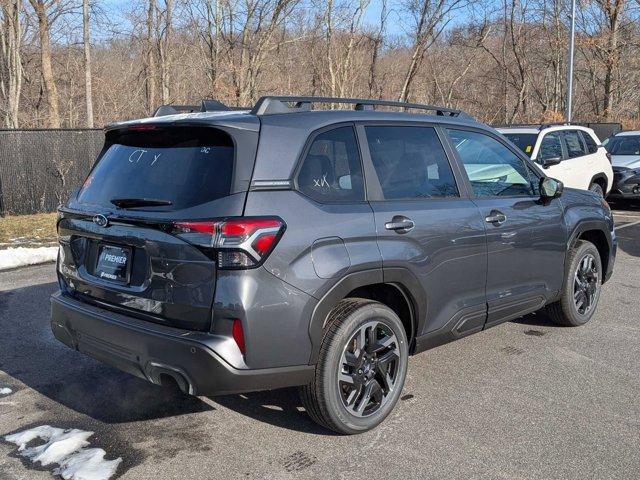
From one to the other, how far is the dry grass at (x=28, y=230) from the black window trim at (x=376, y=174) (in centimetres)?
774

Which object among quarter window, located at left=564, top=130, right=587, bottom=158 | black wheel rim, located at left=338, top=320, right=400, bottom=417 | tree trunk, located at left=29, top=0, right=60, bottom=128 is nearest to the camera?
black wheel rim, located at left=338, top=320, right=400, bottom=417

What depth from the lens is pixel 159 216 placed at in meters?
3.26

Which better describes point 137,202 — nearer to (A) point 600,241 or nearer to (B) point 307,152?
(B) point 307,152

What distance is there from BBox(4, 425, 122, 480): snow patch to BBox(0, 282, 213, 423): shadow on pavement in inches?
11.2

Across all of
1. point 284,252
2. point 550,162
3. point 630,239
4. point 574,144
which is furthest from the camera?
point 574,144

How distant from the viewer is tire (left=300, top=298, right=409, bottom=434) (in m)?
3.48

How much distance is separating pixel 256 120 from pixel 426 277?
146cm

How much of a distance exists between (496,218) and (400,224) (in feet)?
3.47

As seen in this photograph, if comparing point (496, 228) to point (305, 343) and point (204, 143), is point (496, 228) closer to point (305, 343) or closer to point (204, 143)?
point (305, 343)

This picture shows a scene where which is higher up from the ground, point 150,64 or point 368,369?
point 150,64

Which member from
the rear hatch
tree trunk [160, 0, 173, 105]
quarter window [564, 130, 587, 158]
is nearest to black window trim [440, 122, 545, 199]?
the rear hatch

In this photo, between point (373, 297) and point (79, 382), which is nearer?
point (373, 297)

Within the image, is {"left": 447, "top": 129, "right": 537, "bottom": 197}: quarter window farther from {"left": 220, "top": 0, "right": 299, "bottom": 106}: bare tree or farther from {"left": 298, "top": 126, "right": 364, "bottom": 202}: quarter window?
{"left": 220, "top": 0, "right": 299, "bottom": 106}: bare tree

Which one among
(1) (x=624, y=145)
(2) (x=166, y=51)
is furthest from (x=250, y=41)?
(1) (x=624, y=145)
